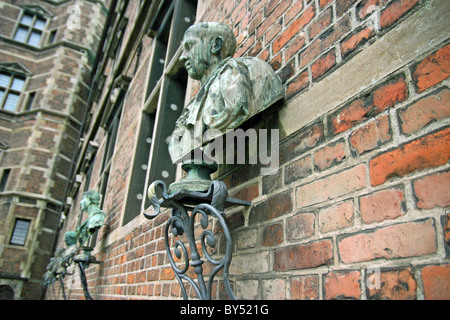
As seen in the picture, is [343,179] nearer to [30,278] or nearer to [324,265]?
[324,265]

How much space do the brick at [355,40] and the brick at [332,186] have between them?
0.42 meters

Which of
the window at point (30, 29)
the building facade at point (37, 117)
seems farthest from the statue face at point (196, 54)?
the window at point (30, 29)

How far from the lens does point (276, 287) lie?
117cm

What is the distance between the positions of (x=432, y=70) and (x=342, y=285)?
2.04 feet

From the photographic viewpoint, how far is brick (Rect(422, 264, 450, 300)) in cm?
70

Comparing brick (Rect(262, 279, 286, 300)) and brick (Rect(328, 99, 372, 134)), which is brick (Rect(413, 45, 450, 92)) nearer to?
brick (Rect(328, 99, 372, 134))

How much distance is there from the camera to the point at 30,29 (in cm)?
1717

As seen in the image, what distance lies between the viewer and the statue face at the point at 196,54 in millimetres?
1612

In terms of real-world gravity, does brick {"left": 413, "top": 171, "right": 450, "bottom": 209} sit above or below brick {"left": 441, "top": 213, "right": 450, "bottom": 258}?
above

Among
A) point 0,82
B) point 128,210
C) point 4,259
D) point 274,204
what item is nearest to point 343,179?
point 274,204

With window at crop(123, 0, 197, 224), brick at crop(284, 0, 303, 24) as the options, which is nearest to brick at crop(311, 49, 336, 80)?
brick at crop(284, 0, 303, 24)

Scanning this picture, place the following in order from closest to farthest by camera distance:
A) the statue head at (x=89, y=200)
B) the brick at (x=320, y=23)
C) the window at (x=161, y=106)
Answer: the brick at (x=320, y=23) < the window at (x=161, y=106) < the statue head at (x=89, y=200)

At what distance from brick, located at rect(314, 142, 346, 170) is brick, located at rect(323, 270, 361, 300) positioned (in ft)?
1.12

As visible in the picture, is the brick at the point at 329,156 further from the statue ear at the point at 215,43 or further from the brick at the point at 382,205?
the statue ear at the point at 215,43
